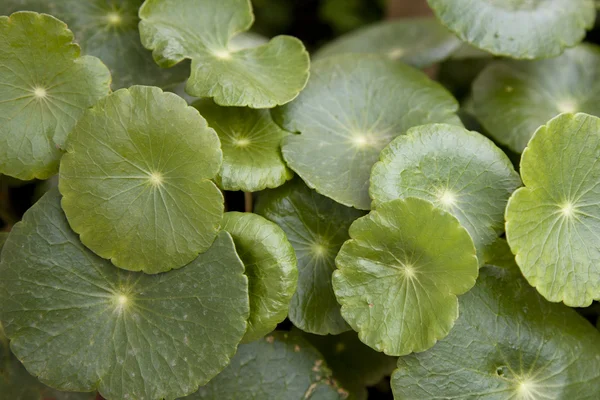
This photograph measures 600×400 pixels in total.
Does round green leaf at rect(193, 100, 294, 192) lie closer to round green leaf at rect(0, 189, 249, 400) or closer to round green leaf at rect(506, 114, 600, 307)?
round green leaf at rect(0, 189, 249, 400)

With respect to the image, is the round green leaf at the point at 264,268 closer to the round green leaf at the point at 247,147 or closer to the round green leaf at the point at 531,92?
the round green leaf at the point at 247,147

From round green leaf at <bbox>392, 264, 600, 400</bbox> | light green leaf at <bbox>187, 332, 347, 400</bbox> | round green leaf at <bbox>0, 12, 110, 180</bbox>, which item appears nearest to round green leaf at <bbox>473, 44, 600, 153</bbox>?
round green leaf at <bbox>392, 264, 600, 400</bbox>

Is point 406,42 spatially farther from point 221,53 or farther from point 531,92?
point 221,53

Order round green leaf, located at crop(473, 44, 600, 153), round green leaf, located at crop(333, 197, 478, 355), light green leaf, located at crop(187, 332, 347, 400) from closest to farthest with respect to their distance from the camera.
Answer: round green leaf, located at crop(333, 197, 478, 355)
light green leaf, located at crop(187, 332, 347, 400)
round green leaf, located at crop(473, 44, 600, 153)

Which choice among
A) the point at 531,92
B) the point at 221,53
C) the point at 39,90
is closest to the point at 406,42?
the point at 531,92

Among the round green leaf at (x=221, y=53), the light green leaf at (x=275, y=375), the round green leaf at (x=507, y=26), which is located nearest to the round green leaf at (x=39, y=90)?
the round green leaf at (x=221, y=53)
